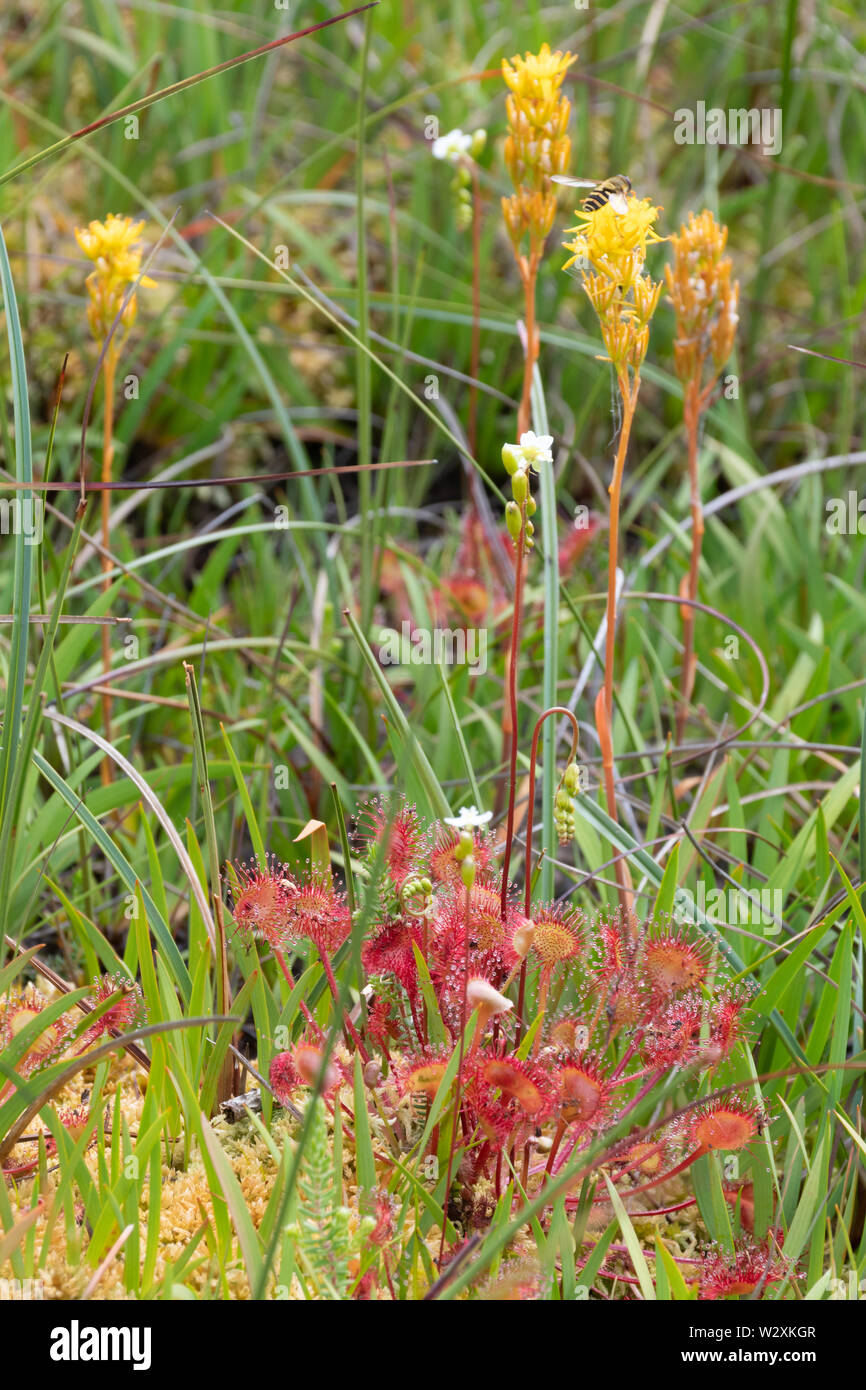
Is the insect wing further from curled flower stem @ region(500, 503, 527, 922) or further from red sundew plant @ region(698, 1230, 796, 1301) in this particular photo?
red sundew plant @ region(698, 1230, 796, 1301)

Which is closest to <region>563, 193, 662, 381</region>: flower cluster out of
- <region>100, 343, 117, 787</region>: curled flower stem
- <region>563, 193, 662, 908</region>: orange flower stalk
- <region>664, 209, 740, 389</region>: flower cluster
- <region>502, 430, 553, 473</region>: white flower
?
<region>563, 193, 662, 908</region>: orange flower stalk

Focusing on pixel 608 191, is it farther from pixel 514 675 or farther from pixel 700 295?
pixel 514 675

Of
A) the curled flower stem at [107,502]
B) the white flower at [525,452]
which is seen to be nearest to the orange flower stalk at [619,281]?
the white flower at [525,452]

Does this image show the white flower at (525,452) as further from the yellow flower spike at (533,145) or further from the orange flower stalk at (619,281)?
the yellow flower spike at (533,145)
